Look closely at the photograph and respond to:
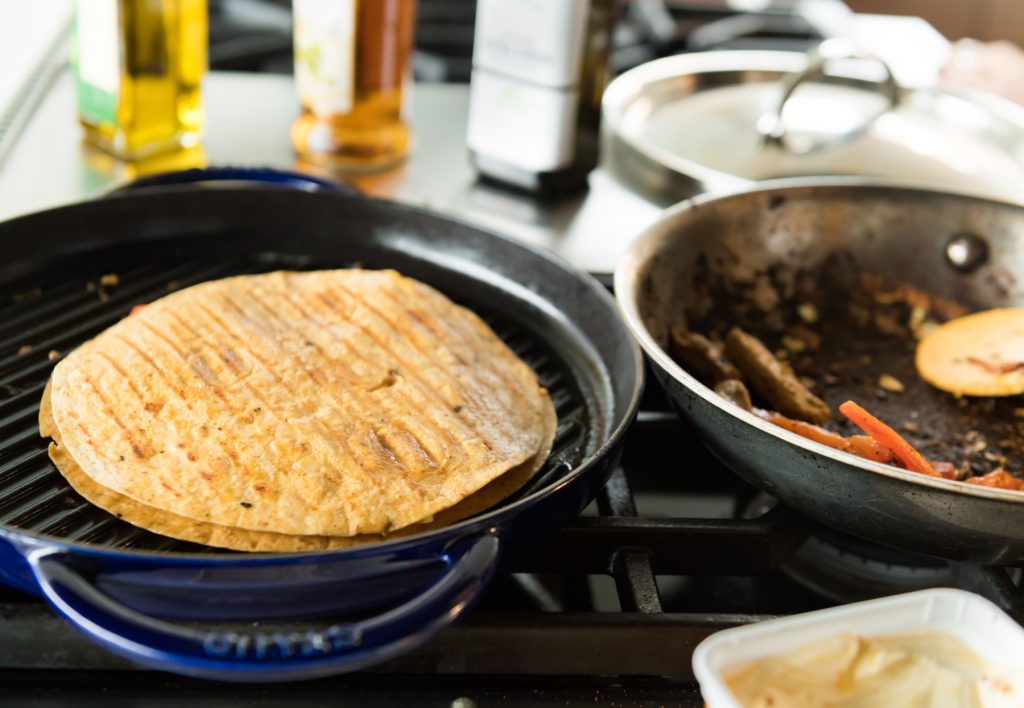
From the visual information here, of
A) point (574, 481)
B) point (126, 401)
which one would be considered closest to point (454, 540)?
point (574, 481)

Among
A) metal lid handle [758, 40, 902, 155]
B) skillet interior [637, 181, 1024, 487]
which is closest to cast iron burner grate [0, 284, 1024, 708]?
skillet interior [637, 181, 1024, 487]

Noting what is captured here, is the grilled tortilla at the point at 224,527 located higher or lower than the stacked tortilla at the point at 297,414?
lower

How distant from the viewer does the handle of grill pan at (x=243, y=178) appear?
4.70 ft

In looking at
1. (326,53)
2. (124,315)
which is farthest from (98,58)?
(124,315)

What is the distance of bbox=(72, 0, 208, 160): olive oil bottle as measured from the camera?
160cm

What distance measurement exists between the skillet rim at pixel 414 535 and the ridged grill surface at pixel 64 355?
31 millimetres

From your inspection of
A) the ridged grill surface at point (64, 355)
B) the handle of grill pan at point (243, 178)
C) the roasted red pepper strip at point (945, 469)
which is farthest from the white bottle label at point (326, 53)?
the roasted red pepper strip at point (945, 469)

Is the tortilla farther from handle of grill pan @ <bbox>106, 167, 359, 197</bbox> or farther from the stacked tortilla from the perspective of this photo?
handle of grill pan @ <bbox>106, 167, 359, 197</bbox>

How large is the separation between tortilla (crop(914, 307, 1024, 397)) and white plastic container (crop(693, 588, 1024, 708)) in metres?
0.58

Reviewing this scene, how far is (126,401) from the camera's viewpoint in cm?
103

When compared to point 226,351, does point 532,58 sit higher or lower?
higher

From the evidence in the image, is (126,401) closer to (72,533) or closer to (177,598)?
(72,533)

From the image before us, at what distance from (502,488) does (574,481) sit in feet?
0.47

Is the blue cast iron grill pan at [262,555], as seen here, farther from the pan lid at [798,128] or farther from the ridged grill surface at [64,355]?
the pan lid at [798,128]
